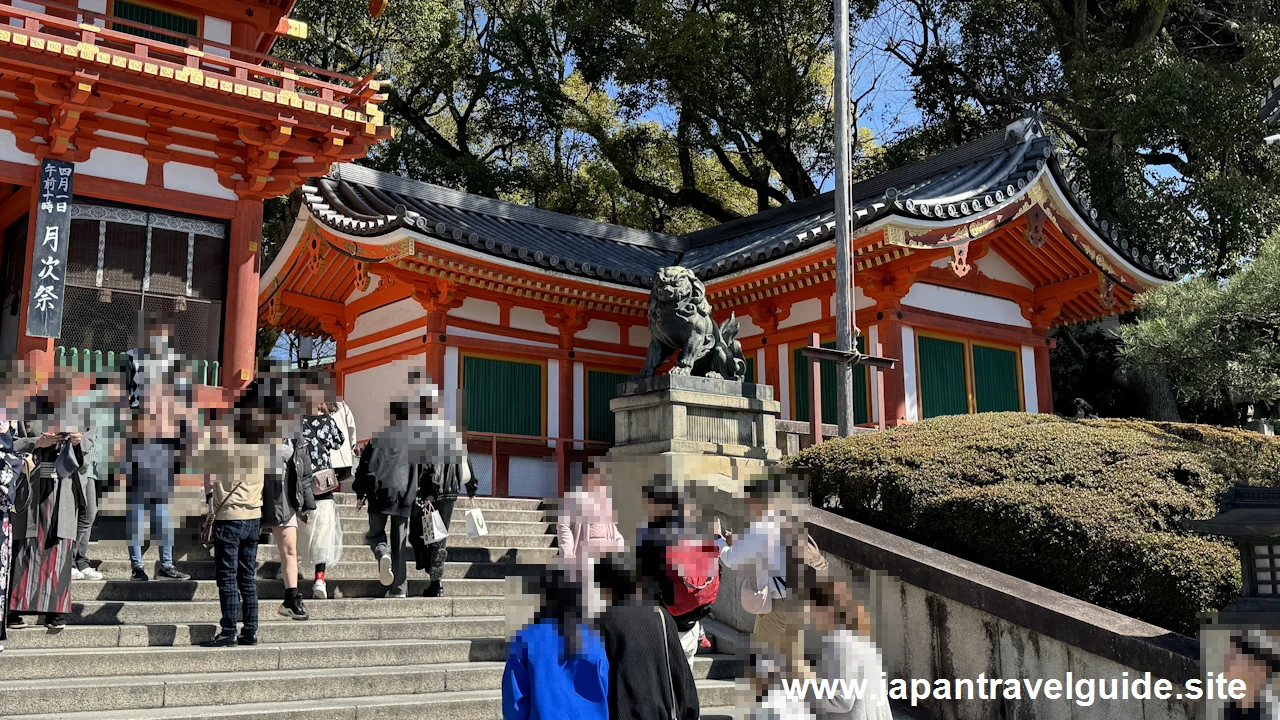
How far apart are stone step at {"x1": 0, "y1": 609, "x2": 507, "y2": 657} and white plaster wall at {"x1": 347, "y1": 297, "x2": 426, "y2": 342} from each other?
7565 millimetres

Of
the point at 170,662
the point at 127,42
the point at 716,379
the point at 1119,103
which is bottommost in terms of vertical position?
the point at 170,662

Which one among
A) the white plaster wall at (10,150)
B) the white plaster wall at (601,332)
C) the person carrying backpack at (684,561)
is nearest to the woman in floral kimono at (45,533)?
the person carrying backpack at (684,561)

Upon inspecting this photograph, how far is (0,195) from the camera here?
11938 mm

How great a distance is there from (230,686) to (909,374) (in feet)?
33.4

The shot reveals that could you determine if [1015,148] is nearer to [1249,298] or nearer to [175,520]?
[1249,298]

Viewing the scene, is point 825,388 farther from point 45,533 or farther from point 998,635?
point 45,533

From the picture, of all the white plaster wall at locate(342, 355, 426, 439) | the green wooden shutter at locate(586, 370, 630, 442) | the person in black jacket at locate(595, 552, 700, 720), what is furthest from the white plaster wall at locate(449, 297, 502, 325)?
the person in black jacket at locate(595, 552, 700, 720)

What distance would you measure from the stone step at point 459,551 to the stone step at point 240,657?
1198 mm

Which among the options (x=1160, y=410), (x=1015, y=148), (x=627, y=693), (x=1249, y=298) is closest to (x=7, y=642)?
(x=627, y=693)

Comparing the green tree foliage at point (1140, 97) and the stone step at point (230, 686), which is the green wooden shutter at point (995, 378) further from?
the stone step at point (230, 686)

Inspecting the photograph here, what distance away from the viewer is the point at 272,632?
6.23 m

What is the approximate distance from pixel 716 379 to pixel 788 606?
558 centimetres

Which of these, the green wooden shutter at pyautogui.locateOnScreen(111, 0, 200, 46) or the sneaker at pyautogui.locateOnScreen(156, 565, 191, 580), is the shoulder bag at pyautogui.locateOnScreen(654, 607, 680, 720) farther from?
the green wooden shutter at pyautogui.locateOnScreen(111, 0, 200, 46)

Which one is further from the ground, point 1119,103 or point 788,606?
point 1119,103
